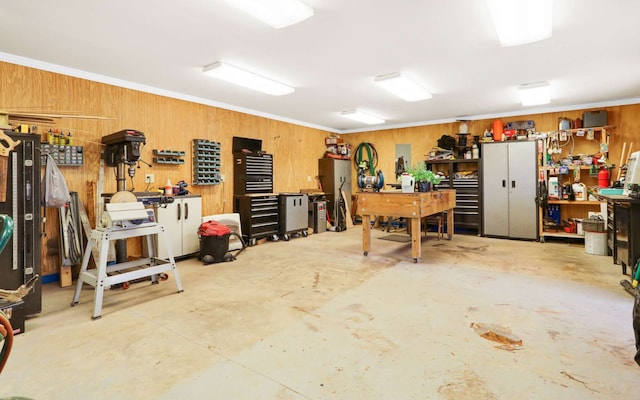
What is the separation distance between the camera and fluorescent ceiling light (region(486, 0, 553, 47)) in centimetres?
257

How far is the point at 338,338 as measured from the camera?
7.86ft

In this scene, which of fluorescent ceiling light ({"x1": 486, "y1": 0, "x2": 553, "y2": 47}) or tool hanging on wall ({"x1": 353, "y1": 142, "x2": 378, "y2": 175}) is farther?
tool hanging on wall ({"x1": 353, "y1": 142, "x2": 378, "y2": 175})

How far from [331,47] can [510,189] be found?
4.83 meters

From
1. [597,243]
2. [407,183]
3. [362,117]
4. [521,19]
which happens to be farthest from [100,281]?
[597,243]

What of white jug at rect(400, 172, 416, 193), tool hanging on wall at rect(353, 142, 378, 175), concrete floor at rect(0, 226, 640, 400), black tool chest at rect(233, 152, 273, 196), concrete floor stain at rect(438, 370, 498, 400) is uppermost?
tool hanging on wall at rect(353, 142, 378, 175)

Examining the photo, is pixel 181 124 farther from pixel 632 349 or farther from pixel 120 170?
pixel 632 349

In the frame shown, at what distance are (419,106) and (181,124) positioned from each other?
168 inches

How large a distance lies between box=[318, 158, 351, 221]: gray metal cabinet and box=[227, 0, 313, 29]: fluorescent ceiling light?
17.8 ft

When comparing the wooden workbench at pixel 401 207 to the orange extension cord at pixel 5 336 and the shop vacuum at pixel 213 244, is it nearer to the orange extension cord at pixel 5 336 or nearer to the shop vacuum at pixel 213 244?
the shop vacuum at pixel 213 244

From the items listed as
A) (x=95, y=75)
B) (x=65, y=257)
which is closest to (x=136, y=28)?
Result: (x=95, y=75)

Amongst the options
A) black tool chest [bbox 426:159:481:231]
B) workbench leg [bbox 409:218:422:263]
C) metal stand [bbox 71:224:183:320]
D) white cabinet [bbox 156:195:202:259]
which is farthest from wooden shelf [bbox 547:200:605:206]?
metal stand [bbox 71:224:183:320]

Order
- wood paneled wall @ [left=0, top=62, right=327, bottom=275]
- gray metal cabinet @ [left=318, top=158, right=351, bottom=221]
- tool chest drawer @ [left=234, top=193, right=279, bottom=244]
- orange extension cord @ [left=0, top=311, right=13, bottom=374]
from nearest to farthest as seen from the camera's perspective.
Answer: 1. orange extension cord @ [left=0, top=311, right=13, bottom=374]
2. wood paneled wall @ [left=0, top=62, right=327, bottom=275]
3. tool chest drawer @ [left=234, top=193, right=279, bottom=244]
4. gray metal cabinet @ [left=318, top=158, right=351, bottom=221]

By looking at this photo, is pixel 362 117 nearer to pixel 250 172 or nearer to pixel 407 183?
pixel 250 172

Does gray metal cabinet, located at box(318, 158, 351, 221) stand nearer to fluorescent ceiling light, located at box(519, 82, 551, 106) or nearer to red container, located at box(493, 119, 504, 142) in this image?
red container, located at box(493, 119, 504, 142)
